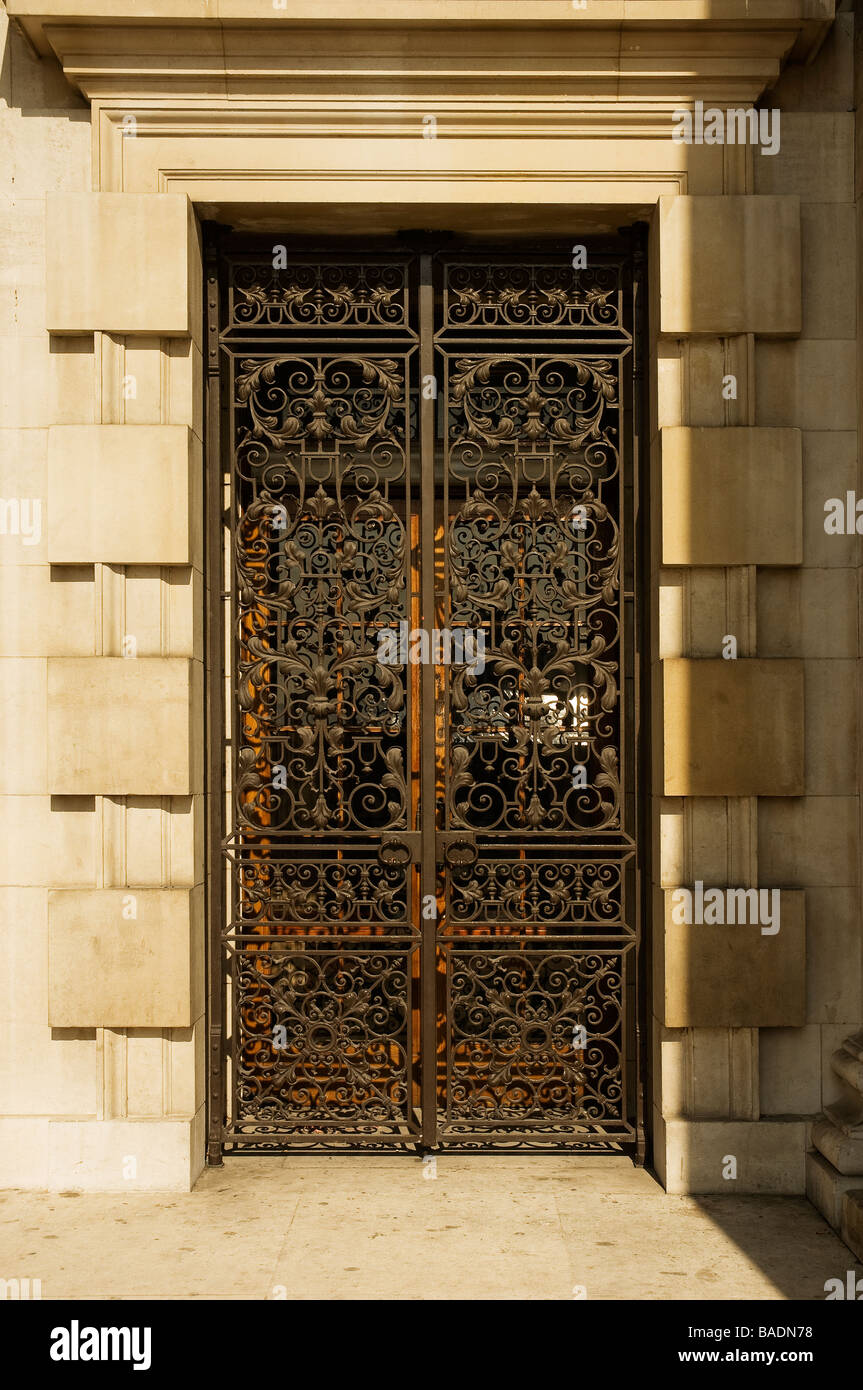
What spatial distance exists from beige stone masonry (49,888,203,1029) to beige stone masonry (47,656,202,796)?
56 cm

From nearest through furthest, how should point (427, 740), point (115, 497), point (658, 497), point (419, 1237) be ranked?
point (419, 1237) < point (115, 497) < point (658, 497) < point (427, 740)

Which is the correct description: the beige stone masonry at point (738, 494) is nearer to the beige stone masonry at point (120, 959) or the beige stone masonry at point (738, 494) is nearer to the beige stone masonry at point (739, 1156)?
the beige stone masonry at point (739, 1156)

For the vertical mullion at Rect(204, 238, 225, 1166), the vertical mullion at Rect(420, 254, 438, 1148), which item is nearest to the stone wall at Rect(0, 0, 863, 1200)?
the vertical mullion at Rect(204, 238, 225, 1166)

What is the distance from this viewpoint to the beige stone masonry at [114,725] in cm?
598

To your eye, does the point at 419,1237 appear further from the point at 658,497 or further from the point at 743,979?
the point at 658,497

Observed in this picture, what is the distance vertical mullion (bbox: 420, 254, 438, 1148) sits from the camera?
6.30m

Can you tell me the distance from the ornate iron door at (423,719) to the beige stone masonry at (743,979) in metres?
0.41

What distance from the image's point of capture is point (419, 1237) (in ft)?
17.8

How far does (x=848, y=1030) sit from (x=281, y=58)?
5.71m

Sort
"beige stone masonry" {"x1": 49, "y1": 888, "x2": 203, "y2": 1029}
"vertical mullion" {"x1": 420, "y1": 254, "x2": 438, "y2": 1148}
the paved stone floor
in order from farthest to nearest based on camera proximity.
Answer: "vertical mullion" {"x1": 420, "y1": 254, "x2": 438, "y2": 1148}, "beige stone masonry" {"x1": 49, "y1": 888, "x2": 203, "y2": 1029}, the paved stone floor

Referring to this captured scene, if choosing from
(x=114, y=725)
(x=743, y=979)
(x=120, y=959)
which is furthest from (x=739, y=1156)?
(x=114, y=725)

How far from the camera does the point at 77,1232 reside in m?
5.54

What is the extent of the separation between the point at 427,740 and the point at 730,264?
289 cm

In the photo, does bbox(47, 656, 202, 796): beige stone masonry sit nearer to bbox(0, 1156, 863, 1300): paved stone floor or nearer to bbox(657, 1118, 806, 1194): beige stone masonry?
bbox(0, 1156, 863, 1300): paved stone floor
